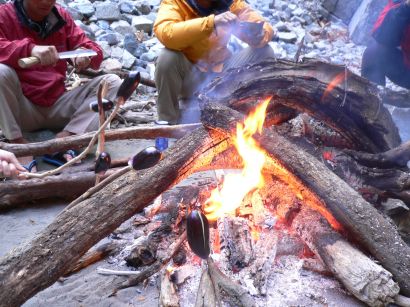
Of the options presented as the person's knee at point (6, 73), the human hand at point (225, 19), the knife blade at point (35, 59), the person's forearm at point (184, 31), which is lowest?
the person's knee at point (6, 73)

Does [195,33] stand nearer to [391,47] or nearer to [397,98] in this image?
[391,47]

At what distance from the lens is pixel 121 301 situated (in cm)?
197

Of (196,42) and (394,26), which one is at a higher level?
(394,26)

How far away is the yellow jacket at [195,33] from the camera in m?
3.75

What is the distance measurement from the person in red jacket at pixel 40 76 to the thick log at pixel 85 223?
1765 millimetres

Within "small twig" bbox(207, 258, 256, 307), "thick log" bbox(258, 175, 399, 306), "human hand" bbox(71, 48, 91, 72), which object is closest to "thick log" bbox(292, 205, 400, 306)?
"thick log" bbox(258, 175, 399, 306)

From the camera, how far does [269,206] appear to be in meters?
2.57

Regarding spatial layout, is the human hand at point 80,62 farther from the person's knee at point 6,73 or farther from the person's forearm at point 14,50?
the person's knee at point 6,73

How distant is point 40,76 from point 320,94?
261 centimetres

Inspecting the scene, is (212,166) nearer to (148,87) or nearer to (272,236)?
(272,236)

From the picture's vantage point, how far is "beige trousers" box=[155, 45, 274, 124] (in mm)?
4023

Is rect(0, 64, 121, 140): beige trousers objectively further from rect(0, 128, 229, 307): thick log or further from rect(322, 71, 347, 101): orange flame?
rect(322, 71, 347, 101): orange flame

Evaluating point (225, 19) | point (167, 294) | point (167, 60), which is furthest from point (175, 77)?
point (167, 294)

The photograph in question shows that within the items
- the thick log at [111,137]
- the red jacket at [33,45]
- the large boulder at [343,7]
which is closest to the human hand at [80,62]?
the red jacket at [33,45]
